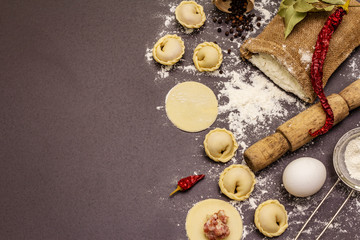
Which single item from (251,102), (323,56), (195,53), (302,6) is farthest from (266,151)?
(302,6)

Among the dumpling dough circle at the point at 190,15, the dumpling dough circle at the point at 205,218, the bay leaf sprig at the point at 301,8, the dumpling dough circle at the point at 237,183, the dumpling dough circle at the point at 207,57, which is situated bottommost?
the dumpling dough circle at the point at 205,218

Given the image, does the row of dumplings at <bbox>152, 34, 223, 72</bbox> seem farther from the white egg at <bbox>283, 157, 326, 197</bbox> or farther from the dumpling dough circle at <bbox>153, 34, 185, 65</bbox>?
the white egg at <bbox>283, 157, 326, 197</bbox>

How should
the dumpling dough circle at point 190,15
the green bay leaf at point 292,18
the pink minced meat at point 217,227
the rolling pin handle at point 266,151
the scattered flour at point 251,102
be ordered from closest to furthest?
the pink minced meat at point 217,227 → the rolling pin handle at point 266,151 → the green bay leaf at point 292,18 → the scattered flour at point 251,102 → the dumpling dough circle at point 190,15

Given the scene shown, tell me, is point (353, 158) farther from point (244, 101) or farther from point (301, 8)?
point (301, 8)

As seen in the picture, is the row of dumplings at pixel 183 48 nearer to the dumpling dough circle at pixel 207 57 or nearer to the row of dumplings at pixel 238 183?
the dumpling dough circle at pixel 207 57

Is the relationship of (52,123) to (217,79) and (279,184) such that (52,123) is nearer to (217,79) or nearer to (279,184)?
(217,79)

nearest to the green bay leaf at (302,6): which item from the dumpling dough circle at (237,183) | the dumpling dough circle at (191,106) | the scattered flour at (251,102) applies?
the scattered flour at (251,102)
